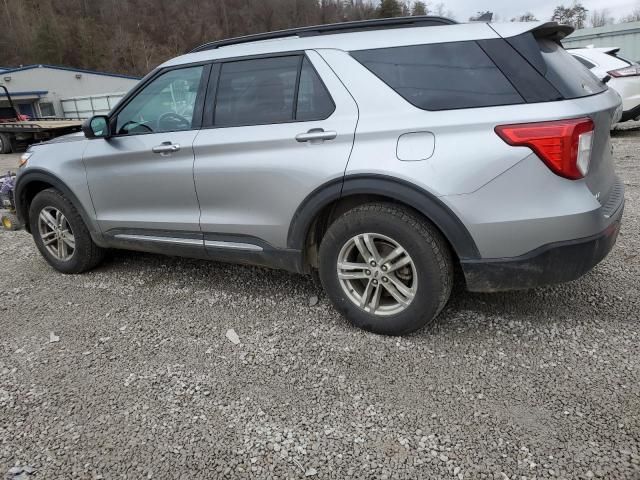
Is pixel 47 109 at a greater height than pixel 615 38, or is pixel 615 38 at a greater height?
pixel 615 38

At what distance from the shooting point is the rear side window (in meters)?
3.01

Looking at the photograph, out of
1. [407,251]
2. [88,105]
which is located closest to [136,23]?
[88,105]

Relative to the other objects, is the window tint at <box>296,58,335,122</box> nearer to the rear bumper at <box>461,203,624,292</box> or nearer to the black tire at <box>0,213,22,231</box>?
the rear bumper at <box>461,203,624,292</box>

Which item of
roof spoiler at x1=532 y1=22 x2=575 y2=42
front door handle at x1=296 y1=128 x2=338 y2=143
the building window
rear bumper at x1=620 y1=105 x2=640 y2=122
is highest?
roof spoiler at x1=532 y1=22 x2=575 y2=42

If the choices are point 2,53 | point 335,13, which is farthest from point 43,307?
point 335,13

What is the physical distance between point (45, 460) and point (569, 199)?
2732 millimetres

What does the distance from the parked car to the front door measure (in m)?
7.86

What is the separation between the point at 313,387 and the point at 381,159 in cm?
128

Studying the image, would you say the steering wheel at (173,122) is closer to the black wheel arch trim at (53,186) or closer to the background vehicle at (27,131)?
the black wheel arch trim at (53,186)

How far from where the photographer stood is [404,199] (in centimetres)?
270

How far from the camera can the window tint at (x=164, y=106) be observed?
3.53m

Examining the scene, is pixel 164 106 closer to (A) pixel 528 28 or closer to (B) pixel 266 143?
(B) pixel 266 143

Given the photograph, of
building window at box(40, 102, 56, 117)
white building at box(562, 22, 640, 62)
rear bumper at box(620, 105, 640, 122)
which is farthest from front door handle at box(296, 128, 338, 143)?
building window at box(40, 102, 56, 117)

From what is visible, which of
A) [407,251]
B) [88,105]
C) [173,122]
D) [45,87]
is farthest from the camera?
[45,87]
